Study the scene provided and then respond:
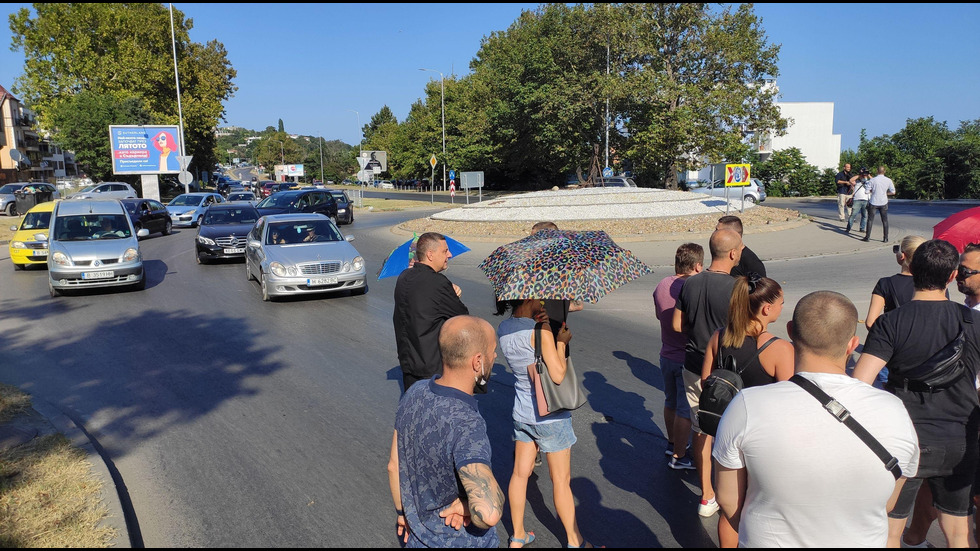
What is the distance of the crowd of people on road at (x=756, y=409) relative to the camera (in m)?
2.29

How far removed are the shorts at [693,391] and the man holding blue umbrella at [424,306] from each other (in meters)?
1.76

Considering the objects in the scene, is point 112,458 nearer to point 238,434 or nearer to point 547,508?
point 238,434

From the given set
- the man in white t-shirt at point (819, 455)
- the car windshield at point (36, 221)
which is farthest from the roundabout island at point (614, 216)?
the man in white t-shirt at point (819, 455)

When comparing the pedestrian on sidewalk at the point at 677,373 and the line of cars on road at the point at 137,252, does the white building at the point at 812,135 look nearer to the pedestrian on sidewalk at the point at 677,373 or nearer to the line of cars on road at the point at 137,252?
the line of cars on road at the point at 137,252

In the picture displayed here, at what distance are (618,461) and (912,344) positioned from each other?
248 cm

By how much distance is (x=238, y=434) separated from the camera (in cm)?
589

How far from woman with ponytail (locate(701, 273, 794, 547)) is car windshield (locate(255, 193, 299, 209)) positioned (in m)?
24.4

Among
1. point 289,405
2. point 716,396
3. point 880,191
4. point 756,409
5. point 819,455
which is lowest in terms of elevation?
point 289,405

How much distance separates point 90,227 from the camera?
46.5 feet

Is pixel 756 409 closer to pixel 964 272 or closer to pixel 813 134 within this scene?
pixel 964 272

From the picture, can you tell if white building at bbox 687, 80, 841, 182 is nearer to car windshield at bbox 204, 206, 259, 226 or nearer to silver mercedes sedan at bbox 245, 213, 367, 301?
car windshield at bbox 204, 206, 259, 226

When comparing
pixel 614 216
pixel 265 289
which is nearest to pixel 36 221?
pixel 265 289

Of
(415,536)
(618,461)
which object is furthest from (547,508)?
(415,536)

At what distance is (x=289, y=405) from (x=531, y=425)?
3.69 meters
